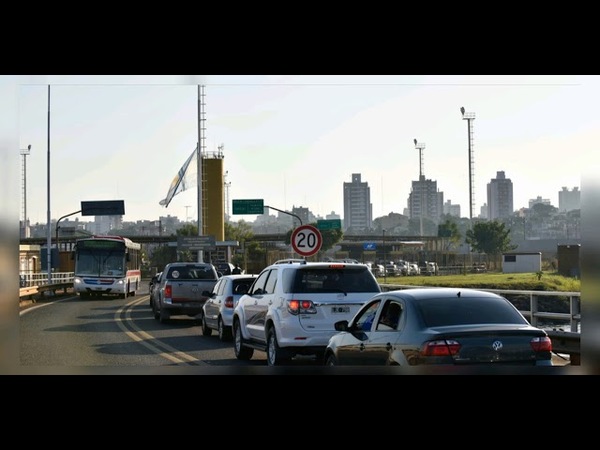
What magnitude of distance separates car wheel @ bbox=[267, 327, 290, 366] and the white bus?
2809 cm

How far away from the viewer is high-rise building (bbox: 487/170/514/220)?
17.2 meters

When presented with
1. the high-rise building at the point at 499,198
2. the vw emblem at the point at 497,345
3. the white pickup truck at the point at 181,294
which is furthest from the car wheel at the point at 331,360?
the white pickup truck at the point at 181,294

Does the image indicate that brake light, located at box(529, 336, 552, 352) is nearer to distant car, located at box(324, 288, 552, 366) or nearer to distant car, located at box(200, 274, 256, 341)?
distant car, located at box(324, 288, 552, 366)

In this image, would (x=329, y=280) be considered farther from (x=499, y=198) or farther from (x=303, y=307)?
(x=499, y=198)

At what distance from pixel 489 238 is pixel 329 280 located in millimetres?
19869

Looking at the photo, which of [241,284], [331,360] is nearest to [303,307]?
[331,360]

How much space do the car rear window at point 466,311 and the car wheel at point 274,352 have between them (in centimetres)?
532

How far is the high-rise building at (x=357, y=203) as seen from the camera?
29.9 m

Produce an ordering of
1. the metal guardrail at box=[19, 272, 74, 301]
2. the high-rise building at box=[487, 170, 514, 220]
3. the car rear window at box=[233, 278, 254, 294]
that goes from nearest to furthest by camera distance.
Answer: the high-rise building at box=[487, 170, 514, 220], the car rear window at box=[233, 278, 254, 294], the metal guardrail at box=[19, 272, 74, 301]

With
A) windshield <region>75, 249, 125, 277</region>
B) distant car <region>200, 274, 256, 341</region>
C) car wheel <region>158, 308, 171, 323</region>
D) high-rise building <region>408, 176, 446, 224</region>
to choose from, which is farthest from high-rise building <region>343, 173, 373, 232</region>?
windshield <region>75, 249, 125, 277</region>

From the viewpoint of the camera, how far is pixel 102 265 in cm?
4297
